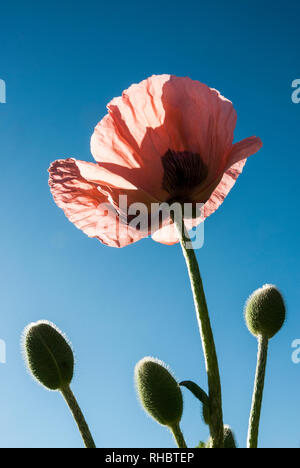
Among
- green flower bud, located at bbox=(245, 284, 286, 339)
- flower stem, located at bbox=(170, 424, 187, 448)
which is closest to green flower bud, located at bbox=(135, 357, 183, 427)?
flower stem, located at bbox=(170, 424, 187, 448)

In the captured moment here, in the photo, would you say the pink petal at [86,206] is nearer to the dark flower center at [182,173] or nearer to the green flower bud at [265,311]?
the dark flower center at [182,173]

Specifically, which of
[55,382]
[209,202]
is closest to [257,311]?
[209,202]

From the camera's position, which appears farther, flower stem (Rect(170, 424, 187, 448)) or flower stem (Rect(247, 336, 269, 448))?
flower stem (Rect(170, 424, 187, 448))

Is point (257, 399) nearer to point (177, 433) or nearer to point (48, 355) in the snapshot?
point (177, 433)

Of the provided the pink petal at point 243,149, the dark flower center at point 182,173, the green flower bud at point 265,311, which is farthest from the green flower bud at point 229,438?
the pink petal at point 243,149

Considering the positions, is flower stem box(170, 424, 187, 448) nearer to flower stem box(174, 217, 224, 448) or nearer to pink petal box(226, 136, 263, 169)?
flower stem box(174, 217, 224, 448)

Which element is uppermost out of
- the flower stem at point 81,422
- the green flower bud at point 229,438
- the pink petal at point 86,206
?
the pink petal at point 86,206
